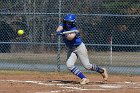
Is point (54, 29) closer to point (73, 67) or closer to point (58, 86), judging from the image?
point (73, 67)

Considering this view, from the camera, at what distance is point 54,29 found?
18.5 meters

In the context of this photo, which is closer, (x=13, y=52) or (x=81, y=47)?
(x=81, y=47)

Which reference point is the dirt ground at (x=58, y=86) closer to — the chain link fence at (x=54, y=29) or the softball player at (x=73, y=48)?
the softball player at (x=73, y=48)

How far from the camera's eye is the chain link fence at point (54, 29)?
714 inches

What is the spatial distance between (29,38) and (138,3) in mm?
5159

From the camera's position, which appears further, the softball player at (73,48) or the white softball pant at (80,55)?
the white softball pant at (80,55)

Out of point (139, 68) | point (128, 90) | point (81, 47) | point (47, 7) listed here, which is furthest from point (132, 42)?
point (128, 90)

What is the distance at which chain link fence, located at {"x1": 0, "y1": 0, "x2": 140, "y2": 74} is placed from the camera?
18.1m

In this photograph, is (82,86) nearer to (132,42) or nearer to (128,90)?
(128,90)

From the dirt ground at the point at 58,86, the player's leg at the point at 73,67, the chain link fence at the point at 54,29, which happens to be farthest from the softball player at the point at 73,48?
the chain link fence at the point at 54,29

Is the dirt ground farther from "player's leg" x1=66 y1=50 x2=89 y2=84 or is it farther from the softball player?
the softball player

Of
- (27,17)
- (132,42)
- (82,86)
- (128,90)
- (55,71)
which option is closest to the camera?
(128,90)

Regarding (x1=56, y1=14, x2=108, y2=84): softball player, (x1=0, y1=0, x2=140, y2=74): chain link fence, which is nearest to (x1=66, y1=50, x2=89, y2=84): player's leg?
(x1=56, y1=14, x2=108, y2=84): softball player

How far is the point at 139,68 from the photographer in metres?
17.4
